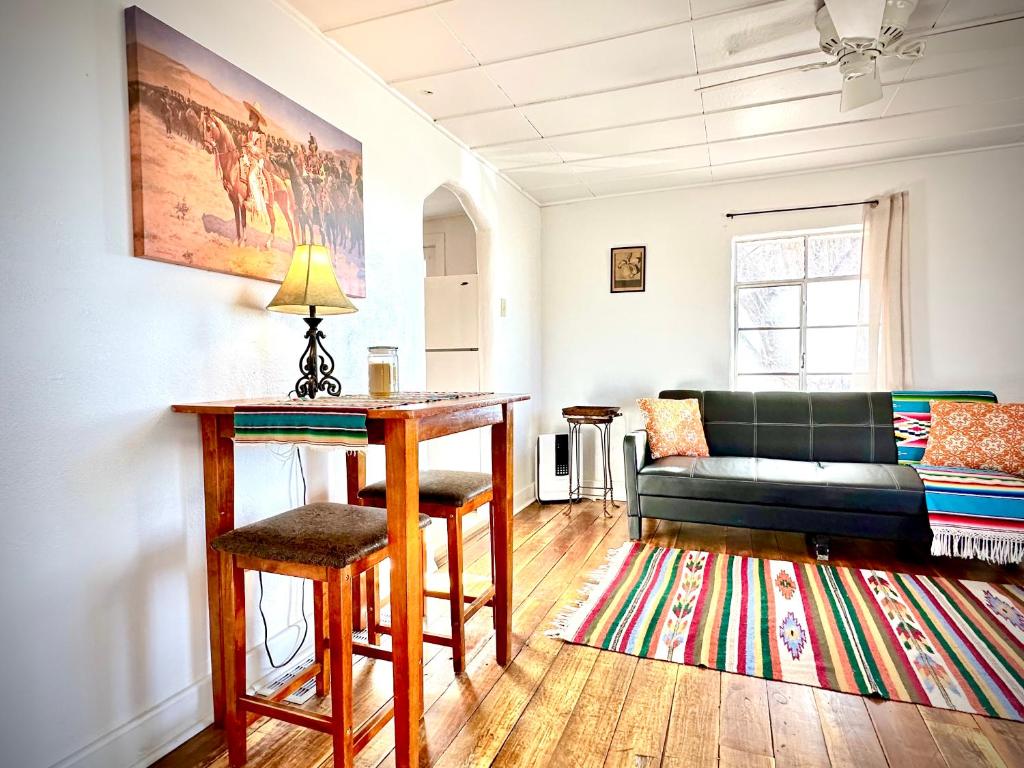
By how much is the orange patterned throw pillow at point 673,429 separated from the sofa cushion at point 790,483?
0.14 meters

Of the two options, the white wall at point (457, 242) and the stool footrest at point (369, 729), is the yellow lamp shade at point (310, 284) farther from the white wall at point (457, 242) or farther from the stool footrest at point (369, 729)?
the white wall at point (457, 242)

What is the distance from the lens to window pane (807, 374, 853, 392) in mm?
3914

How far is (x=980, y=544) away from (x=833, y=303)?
183cm

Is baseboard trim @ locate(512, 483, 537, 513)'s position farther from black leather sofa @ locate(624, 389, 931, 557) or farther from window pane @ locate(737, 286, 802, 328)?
window pane @ locate(737, 286, 802, 328)

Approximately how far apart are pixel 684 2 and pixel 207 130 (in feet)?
5.48

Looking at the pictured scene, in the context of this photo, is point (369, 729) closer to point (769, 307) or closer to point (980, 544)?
point (980, 544)

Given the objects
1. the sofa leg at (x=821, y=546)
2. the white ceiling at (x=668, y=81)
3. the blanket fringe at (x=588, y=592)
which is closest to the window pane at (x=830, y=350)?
the white ceiling at (x=668, y=81)

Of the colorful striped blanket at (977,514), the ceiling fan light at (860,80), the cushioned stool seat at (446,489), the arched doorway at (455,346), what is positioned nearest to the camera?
the cushioned stool seat at (446,489)

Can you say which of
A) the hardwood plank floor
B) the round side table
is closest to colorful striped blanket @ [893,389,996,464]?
the round side table

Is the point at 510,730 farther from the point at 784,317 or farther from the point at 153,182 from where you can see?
the point at 784,317

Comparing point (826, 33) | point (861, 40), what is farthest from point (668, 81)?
point (861, 40)

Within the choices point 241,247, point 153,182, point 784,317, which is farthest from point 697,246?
point 153,182

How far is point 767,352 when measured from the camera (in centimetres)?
408

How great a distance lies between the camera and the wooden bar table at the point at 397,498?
53.4 inches
